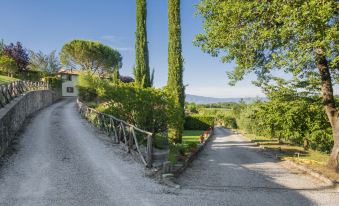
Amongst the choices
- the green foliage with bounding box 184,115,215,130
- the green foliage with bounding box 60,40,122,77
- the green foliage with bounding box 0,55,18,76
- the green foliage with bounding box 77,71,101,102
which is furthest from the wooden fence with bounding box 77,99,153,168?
the green foliage with bounding box 60,40,122,77

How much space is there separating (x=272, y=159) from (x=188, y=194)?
11.9m

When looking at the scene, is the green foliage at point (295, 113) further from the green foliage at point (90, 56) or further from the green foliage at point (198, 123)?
the green foliage at point (90, 56)

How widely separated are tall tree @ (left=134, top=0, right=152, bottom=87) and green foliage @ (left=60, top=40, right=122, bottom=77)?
29.6m

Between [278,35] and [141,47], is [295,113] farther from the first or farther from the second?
[141,47]

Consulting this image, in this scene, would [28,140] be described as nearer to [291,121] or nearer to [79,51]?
[291,121]

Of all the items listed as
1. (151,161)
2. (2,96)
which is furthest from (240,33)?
(2,96)

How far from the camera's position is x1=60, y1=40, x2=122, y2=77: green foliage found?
59875 mm

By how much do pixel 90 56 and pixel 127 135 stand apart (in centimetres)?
5036

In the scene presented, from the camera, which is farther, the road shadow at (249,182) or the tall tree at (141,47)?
the tall tree at (141,47)

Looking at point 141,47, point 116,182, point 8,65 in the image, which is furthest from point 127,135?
point 8,65

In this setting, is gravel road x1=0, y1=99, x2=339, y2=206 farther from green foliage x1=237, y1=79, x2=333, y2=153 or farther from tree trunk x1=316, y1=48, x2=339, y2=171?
green foliage x1=237, y1=79, x2=333, y2=153

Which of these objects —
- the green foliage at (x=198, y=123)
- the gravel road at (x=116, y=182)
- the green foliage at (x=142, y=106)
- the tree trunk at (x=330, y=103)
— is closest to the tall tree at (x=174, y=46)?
the green foliage at (x=142, y=106)

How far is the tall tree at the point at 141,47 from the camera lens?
2966 cm

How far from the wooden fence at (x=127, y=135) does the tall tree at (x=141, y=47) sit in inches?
336
